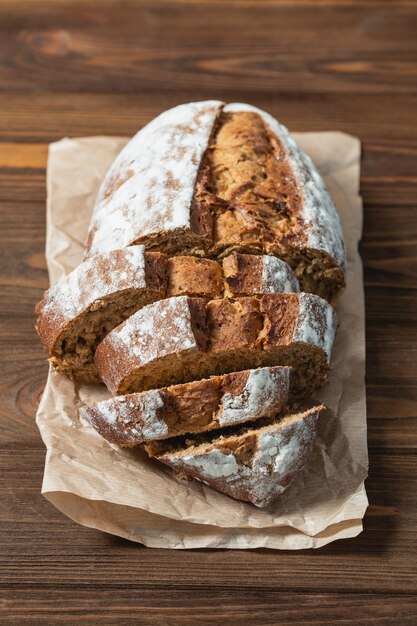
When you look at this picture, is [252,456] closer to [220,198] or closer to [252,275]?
[252,275]

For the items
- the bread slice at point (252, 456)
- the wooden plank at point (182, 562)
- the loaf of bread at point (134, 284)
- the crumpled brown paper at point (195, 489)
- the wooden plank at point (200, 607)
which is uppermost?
the loaf of bread at point (134, 284)

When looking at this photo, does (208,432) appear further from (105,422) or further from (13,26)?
(13,26)

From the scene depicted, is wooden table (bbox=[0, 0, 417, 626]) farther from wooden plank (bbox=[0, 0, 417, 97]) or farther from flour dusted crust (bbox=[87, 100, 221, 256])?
flour dusted crust (bbox=[87, 100, 221, 256])

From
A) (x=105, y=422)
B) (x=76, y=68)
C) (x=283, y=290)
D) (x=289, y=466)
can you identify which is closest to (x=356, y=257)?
(x=283, y=290)

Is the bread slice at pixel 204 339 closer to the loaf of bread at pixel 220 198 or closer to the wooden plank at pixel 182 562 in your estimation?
the loaf of bread at pixel 220 198

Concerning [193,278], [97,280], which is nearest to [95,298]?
[97,280]

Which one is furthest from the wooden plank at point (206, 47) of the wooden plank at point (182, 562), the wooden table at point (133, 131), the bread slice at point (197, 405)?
the wooden plank at point (182, 562)

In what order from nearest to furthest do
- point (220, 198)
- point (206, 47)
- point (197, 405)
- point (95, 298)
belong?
point (197, 405)
point (95, 298)
point (220, 198)
point (206, 47)
